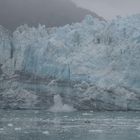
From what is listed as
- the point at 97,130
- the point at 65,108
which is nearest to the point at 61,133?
the point at 97,130

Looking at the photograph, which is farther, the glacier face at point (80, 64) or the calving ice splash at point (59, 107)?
the calving ice splash at point (59, 107)

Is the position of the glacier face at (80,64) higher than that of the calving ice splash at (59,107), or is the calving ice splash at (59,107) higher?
the glacier face at (80,64)

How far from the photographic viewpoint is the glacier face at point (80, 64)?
197 ft

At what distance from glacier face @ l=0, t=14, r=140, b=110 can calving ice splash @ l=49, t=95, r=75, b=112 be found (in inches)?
27.3

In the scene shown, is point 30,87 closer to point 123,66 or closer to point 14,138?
point 123,66

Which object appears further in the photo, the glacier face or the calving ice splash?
the calving ice splash

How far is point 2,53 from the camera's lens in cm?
6519

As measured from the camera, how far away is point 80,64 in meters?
61.3

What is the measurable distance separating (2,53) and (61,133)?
34265 mm

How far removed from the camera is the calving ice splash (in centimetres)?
6431

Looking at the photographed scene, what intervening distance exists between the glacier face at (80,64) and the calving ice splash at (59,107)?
0.69 meters

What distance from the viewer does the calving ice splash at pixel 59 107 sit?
6431cm

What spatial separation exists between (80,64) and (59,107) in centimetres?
763

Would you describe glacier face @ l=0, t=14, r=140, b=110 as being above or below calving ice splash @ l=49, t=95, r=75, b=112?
above
